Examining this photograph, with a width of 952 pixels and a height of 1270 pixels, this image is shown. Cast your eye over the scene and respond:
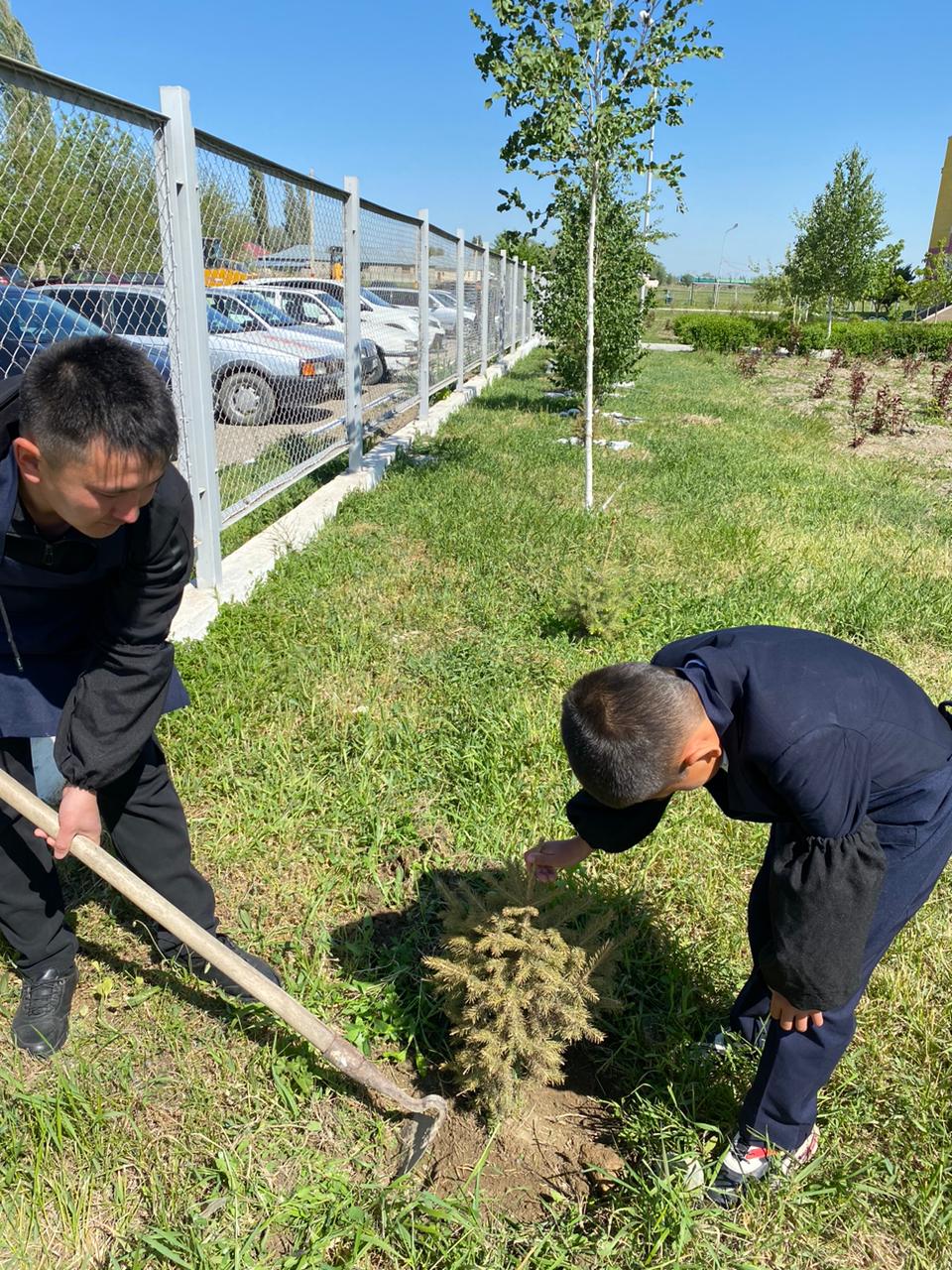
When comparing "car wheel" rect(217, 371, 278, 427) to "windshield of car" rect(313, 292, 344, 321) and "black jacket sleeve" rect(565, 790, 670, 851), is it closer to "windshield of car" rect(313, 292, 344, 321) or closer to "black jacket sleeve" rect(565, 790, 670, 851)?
"windshield of car" rect(313, 292, 344, 321)

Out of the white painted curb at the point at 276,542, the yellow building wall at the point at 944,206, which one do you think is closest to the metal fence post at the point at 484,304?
the white painted curb at the point at 276,542

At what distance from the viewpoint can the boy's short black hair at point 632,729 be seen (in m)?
1.50

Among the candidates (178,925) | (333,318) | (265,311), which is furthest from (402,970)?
(333,318)

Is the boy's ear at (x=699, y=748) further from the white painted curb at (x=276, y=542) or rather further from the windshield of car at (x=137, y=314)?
the windshield of car at (x=137, y=314)

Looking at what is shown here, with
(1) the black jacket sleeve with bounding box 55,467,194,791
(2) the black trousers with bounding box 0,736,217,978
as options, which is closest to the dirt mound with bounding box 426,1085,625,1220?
(2) the black trousers with bounding box 0,736,217,978

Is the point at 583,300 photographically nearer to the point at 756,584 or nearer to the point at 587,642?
the point at 756,584

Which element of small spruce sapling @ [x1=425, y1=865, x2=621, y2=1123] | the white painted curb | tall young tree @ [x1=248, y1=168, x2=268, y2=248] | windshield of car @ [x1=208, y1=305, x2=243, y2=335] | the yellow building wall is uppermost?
the yellow building wall

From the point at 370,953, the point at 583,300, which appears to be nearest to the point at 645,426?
the point at 583,300

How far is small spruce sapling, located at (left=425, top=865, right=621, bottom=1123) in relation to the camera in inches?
74.6

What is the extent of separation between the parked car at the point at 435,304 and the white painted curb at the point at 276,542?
4.60 ft

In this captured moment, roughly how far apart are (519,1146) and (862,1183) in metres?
0.73

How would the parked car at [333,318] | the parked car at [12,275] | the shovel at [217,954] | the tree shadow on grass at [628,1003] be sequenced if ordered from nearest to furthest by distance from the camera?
the shovel at [217,954] < the tree shadow on grass at [628,1003] < the parked car at [12,275] < the parked car at [333,318]

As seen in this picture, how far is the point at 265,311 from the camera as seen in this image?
5262 mm

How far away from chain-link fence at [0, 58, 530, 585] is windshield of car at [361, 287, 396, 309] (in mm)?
30
